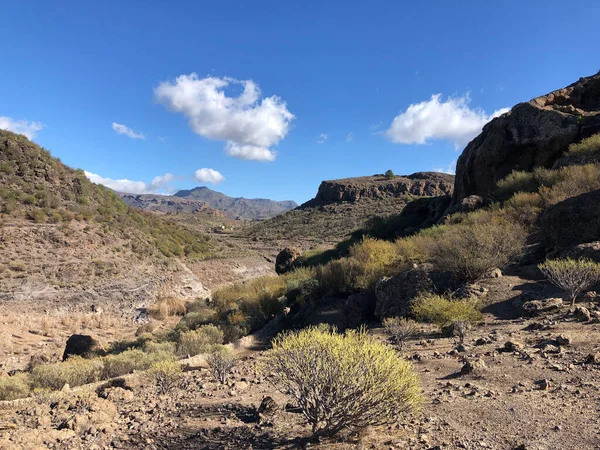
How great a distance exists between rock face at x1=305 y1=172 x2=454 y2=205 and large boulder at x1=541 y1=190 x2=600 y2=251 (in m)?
63.2

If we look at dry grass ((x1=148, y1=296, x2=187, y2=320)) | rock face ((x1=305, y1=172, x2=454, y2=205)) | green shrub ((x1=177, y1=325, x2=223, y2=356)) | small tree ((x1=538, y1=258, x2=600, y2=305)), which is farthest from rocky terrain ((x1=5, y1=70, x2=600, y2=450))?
rock face ((x1=305, y1=172, x2=454, y2=205))

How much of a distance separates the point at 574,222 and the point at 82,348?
18.2m

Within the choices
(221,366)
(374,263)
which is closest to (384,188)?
(374,263)

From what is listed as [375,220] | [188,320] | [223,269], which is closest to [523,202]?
[375,220]

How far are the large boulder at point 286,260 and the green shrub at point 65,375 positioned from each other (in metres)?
17.7

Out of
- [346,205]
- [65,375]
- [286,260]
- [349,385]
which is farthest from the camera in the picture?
[346,205]

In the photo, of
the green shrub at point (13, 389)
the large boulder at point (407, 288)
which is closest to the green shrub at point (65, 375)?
the green shrub at point (13, 389)

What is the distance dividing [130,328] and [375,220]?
743 inches

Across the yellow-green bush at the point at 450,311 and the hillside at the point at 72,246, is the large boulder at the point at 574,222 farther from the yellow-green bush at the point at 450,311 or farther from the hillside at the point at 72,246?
the hillside at the point at 72,246

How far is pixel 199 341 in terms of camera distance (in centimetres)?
1314

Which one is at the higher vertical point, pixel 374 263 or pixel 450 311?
pixel 374 263

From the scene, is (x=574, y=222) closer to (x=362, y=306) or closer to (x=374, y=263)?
(x=374, y=263)

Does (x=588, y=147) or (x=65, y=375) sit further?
(x=588, y=147)

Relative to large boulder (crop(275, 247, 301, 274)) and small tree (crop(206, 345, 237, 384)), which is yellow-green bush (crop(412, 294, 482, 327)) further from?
large boulder (crop(275, 247, 301, 274))
